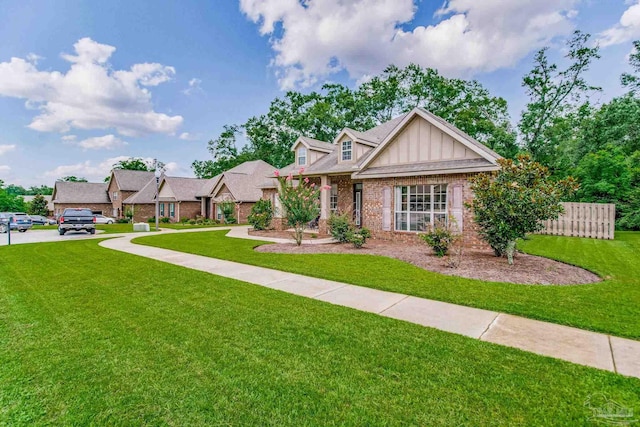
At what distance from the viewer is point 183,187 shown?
37.3 meters

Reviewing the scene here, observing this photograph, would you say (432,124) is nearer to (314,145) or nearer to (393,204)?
(393,204)

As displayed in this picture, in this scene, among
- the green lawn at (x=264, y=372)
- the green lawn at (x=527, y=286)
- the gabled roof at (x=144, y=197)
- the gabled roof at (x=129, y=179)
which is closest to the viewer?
the green lawn at (x=264, y=372)

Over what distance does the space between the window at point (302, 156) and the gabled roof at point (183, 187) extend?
2176 cm

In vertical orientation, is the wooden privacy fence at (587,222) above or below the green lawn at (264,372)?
above

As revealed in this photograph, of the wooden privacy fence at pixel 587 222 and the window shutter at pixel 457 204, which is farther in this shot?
the wooden privacy fence at pixel 587 222

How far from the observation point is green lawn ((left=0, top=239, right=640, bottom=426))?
2.65 metres

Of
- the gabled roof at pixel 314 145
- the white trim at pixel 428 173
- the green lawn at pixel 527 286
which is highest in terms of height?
the gabled roof at pixel 314 145

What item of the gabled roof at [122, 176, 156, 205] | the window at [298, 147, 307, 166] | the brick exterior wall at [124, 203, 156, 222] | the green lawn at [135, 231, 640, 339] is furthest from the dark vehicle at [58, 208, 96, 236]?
the gabled roof at [122, 176, 156, 205]

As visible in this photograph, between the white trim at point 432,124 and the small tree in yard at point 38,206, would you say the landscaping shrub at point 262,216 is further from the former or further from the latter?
the small tree in yard at point 38,206

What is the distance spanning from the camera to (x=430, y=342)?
156 inches

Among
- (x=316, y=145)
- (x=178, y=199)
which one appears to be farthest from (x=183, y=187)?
(x=316, y=145)

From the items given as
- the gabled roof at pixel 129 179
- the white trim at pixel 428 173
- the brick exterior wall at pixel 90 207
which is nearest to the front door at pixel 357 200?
the white trim at pixel 428 173

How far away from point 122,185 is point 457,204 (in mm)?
46539

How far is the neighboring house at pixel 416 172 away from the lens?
11688 millimetres
